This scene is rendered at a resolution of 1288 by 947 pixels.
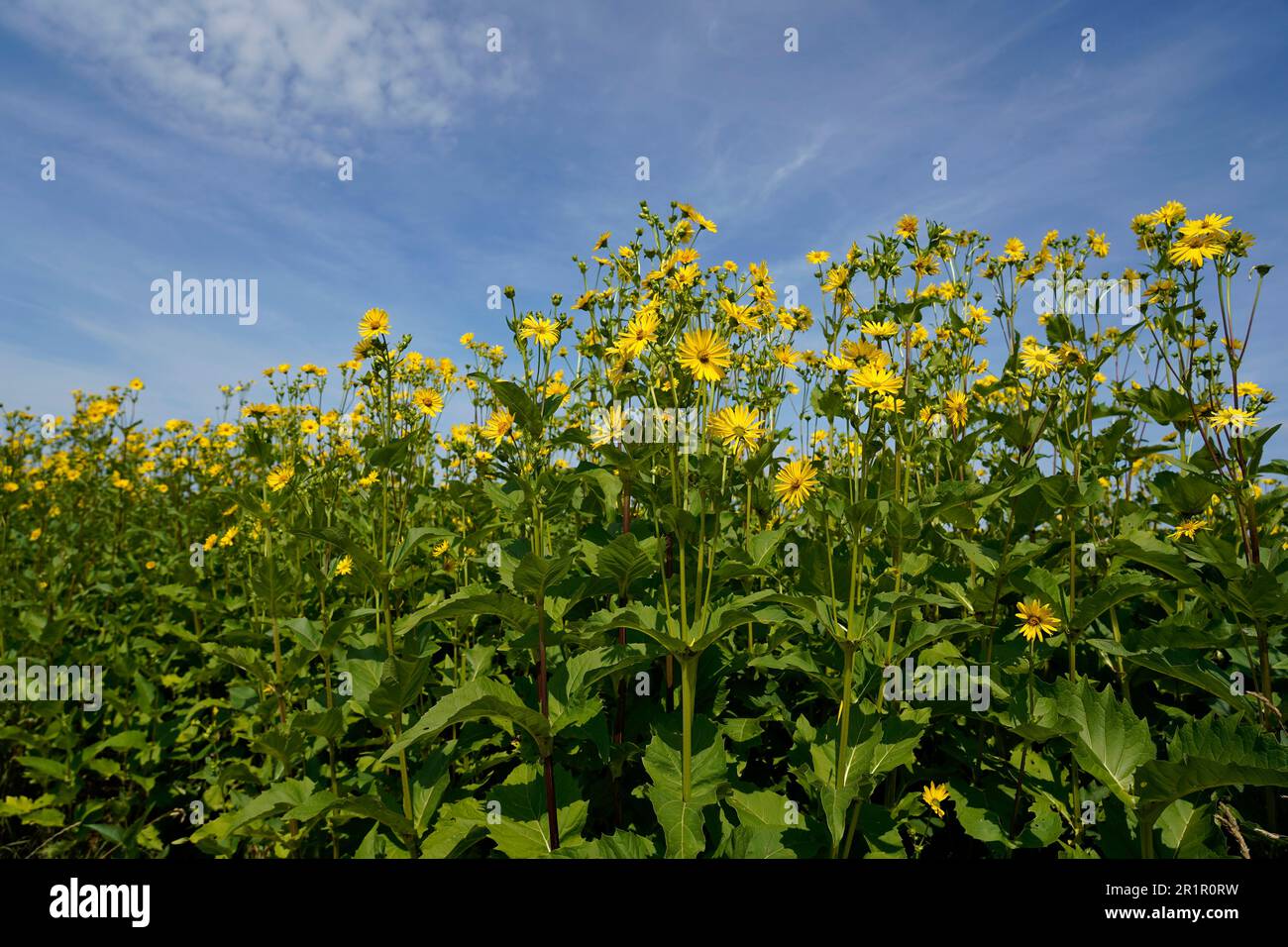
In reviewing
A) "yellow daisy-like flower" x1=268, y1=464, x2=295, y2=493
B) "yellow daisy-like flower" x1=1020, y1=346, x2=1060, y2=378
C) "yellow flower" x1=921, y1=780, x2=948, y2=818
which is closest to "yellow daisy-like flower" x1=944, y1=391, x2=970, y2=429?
"yellow daisy-like flower" x1=1020, y1=346, x2=1060, y2=378

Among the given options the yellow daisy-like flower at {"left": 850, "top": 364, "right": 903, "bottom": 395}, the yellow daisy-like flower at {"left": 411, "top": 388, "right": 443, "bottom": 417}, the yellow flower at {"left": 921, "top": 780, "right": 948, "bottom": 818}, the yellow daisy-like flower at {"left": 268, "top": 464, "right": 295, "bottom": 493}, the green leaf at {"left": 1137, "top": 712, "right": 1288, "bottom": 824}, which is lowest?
the yellow flower at {"left": 921, "top": 780, "right": 948, "bottom": 818}

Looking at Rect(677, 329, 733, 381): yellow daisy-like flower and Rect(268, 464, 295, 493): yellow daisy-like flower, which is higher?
Rect(677, 329, 733, 381): yellow daisy-like flower

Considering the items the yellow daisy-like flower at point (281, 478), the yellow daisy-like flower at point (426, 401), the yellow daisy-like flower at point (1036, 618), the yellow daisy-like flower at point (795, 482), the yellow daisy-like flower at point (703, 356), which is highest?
the yellow daisy-like flower at point (426, 401)

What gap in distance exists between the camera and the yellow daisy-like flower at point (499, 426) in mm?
2631

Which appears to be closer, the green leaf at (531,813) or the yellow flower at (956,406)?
the green leaf at (531,813)

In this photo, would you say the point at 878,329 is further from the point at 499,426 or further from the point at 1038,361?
the point at 499,426

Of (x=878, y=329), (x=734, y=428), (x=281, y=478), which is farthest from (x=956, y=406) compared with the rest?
(x=281, y=478)

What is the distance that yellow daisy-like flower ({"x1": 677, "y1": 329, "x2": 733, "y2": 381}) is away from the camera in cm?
239

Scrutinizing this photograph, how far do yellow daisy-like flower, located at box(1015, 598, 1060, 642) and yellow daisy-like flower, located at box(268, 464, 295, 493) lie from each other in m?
3.47

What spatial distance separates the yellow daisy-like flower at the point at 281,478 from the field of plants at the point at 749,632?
0.03 m

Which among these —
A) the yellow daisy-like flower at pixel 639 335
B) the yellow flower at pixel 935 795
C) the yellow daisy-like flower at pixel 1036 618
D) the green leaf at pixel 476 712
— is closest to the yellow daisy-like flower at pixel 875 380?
the yellow daisy-like flower at pixel 639 335

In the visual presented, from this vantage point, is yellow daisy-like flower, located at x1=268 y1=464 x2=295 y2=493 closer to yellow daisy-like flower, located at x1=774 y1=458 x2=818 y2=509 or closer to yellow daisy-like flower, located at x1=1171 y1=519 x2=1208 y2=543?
yellow daisy-like flower, located at x1=774 y1=458 x2=818 y2=509


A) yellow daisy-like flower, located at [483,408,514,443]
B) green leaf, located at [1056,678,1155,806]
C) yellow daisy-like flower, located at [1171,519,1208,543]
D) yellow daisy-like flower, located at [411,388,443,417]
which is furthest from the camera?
yellow daisy-like flower, located at [411,388,443,417]

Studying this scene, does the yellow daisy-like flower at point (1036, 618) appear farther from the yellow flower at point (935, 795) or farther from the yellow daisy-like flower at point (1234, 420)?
the yellow daisy-like flower at point (1234, 420)
